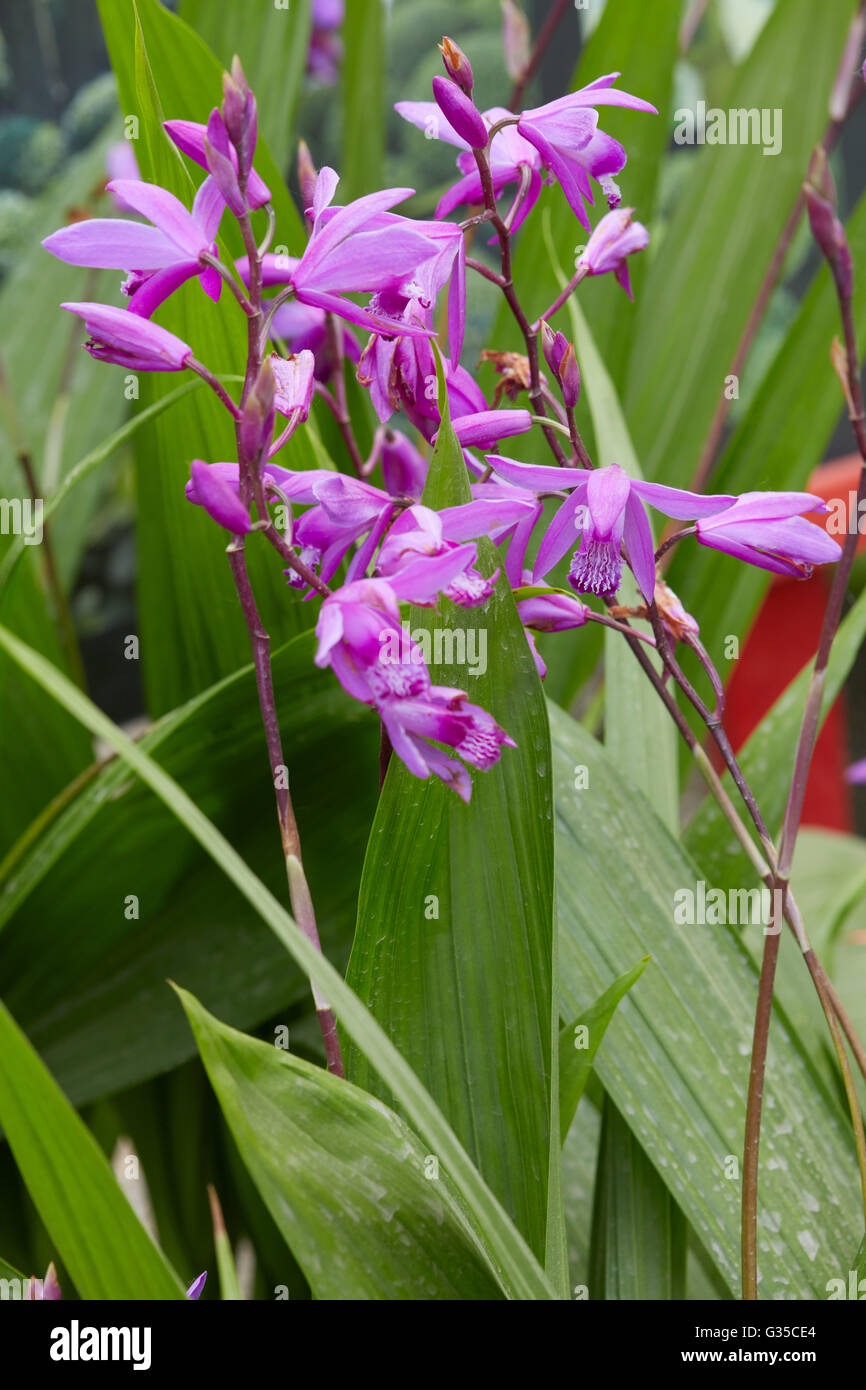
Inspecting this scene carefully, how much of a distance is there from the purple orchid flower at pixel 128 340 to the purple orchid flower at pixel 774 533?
12 centimetres

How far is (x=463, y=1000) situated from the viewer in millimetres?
252

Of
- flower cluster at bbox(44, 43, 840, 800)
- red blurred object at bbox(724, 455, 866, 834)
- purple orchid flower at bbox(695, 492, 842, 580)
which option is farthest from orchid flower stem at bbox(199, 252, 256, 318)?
red blurred object at bbox(724, 455, 866, 834)

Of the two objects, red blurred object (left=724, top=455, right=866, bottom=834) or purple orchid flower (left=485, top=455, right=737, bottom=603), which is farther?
red blurred object (left=724, top=455, right=866, bottom=834)

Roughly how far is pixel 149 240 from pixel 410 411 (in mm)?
63

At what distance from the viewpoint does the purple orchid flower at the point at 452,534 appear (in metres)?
0.20

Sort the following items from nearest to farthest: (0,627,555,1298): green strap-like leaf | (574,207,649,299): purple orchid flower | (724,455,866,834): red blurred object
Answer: (0,627,555,1298): green strap-like leaf → (574,207,649,299): purple orchid flower → (724,455,866,834): red blurred object

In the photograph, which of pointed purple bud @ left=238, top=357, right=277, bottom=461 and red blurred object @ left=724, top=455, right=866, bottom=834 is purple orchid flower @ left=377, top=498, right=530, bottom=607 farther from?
red blurred object @ left=724, top=455, right=866, bottom=834

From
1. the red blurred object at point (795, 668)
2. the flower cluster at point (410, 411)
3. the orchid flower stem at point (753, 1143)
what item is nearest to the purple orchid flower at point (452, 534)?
the flower cluster at point (410, 411)

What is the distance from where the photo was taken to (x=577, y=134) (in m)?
0.24

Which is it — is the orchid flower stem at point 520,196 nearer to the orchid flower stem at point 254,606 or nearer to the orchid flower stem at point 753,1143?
the orchid flower stem at point 254,606

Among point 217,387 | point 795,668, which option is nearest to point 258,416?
point 217,387

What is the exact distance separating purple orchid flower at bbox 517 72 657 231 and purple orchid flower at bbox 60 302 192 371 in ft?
0.31

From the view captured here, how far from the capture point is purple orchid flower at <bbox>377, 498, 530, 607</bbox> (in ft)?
0.65
